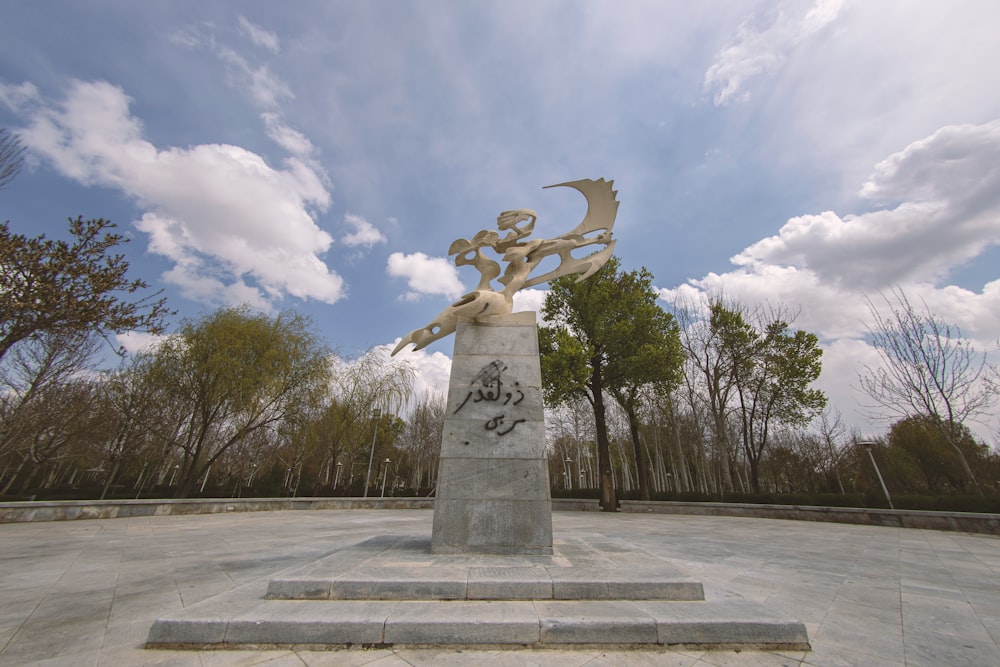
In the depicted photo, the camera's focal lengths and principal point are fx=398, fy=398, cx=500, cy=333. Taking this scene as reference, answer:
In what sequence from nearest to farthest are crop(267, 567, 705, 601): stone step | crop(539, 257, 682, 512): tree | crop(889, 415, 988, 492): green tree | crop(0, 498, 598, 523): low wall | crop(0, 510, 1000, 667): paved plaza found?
crop(0, 510, 1000, 667): paved plaza → crop(267, 567, 705, 601): stone step → crop(0, 498, 598, 523): low wall → crop(539, 257, 682, 512): tree → crop(889, 415, 988, 492): green tree

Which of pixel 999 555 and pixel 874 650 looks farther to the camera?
pixel 999 555

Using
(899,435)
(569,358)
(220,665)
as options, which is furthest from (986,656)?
(899,435)

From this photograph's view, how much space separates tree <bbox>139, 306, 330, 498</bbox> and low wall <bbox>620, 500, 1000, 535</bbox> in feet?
59.6

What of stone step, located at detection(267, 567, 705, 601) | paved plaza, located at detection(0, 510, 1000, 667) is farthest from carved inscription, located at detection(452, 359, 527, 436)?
paved plaza, located at detection(0, 510, 1000, 667)

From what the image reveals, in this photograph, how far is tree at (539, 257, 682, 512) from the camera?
61.1 ft

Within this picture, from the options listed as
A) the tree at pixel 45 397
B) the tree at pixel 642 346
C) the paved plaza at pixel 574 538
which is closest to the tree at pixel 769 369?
the tree at pixel 642 346

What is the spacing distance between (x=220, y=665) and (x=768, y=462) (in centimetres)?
4535

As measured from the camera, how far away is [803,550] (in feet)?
25.0

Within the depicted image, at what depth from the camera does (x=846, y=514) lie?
550 inches

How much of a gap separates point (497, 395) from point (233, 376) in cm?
1786

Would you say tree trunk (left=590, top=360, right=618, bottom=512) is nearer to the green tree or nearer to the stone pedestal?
the stone pedestal

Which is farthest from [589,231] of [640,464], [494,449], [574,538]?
[640,464]

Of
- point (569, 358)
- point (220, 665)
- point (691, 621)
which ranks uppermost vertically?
point (569, 358)

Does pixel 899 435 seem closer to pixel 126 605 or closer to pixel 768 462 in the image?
pixel 768 462
